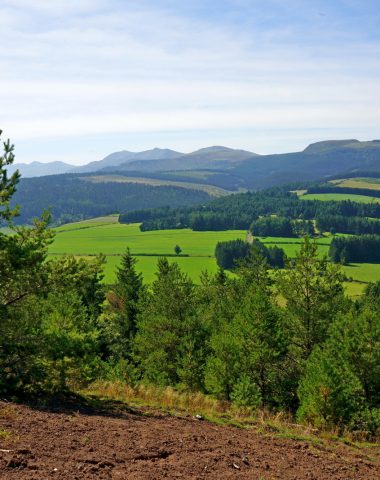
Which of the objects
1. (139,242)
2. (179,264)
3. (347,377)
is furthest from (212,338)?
(139,242)

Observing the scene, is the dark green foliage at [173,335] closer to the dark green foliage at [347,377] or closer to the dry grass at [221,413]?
the dark green foliage at [347,377]

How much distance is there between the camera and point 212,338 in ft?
111

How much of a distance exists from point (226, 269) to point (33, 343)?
112 m

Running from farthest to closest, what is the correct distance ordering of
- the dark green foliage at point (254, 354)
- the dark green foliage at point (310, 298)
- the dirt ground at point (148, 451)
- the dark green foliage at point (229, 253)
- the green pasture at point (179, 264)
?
the dark green foliage at point (229, 253) → the green pasture at point (179, 264) → the dark green foliage at point (310, 298) → the dark green foliage at point (254, 354) → the dirt ground at point (148, 451)

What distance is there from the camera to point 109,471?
11352mm

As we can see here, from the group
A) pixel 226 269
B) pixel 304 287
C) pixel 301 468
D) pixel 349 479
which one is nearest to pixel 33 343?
pixel 301 468

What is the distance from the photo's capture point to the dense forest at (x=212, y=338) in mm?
17641

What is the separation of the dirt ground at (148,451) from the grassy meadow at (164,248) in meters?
82.3

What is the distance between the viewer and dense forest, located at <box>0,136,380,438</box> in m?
17.6

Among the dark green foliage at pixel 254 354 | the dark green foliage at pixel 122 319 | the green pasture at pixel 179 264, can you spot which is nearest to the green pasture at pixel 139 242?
the green pasture at pixel 179 264

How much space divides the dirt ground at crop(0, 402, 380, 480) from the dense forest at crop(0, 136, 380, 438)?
3.07 metres

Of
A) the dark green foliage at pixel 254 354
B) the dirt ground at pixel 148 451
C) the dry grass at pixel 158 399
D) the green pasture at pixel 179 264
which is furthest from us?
the green pasture at pixel 179 264

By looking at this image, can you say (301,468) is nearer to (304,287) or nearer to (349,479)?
(349,479)

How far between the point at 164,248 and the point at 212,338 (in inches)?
4534
